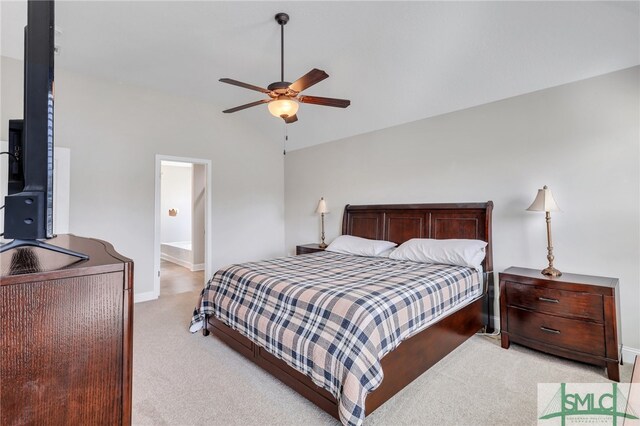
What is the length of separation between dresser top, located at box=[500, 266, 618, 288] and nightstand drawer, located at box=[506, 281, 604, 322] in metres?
0.09

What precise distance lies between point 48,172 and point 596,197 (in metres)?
3.65

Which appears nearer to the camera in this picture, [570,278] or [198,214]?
[570,278]

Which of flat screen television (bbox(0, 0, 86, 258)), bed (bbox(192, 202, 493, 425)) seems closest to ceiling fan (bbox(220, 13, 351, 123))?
bed (bbox(192, 202, 493, 425))

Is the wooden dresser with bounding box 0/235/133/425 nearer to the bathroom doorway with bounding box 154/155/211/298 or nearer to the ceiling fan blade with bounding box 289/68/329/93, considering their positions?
the ceiling fan blade with bounding box 289/68/329/93

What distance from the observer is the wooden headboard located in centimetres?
333

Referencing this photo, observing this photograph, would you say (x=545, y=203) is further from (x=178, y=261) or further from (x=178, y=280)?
(x=178, y=261)

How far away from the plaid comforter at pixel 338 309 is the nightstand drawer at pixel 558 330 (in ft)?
1.40

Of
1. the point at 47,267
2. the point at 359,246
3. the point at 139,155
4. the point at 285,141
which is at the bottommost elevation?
the point at 359,246

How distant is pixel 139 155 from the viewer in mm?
4215

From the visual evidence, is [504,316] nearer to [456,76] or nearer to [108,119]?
[456,76]

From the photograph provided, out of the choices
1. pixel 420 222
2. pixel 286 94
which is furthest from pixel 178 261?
pixel 286 94

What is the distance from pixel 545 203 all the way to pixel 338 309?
2142mm

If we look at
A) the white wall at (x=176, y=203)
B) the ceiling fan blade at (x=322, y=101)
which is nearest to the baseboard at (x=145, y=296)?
the ceiling fan blade at (x=322, y=101)

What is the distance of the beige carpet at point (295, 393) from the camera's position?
1.88 m
